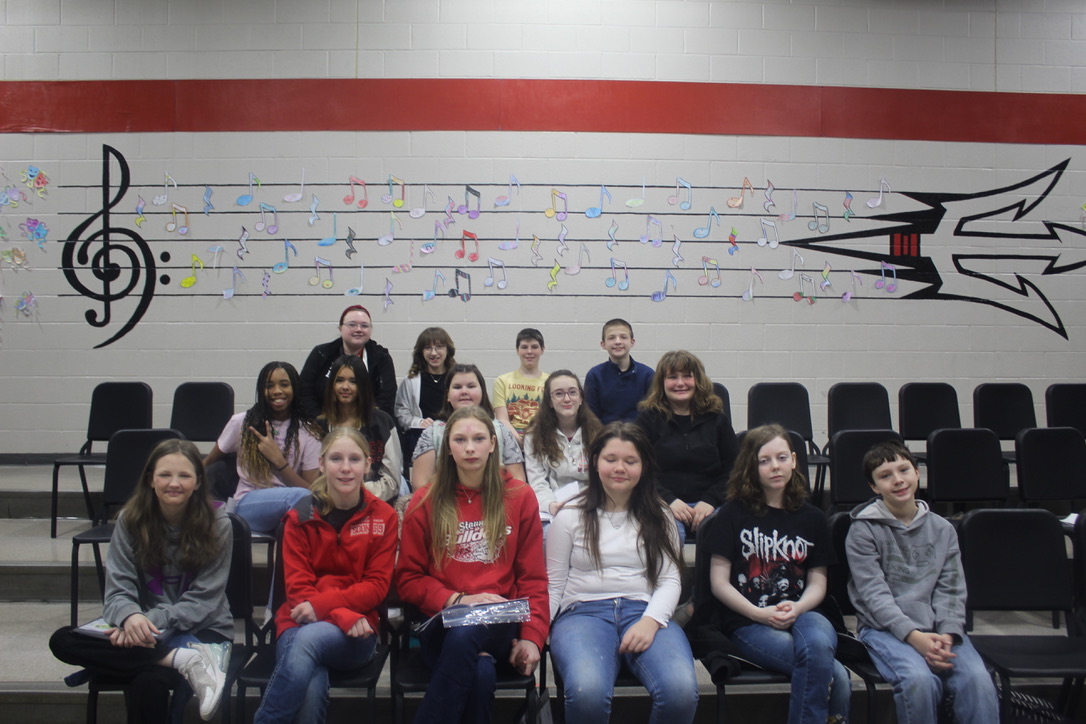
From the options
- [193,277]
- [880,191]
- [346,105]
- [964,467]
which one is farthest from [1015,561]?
[193,277]

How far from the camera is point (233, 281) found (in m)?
4.88

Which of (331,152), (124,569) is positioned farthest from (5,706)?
(331,152)

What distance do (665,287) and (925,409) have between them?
1646mm

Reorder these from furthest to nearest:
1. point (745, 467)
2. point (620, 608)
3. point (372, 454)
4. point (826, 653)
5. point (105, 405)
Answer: point (105, 405) → point (372, 454) → point (745, 467) → point (620, 608) → point (826, 653)

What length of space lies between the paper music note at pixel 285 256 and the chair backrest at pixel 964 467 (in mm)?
3704

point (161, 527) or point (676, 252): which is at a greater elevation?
point (676, 252)

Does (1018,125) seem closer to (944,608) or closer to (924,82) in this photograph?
(924,82)

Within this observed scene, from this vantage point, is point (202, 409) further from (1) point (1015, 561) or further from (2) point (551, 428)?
(1) point (1015, 561)

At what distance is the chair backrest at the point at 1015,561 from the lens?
2.58 metres

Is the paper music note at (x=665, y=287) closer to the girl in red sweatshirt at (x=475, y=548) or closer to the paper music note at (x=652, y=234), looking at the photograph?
the paper music note at (x=652, y=234)

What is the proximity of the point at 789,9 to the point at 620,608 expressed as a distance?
4.14 meters

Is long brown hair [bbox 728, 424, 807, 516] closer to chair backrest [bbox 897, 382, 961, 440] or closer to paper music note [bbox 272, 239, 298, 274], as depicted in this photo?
chair backrest [bbox 897, 382, 961, 440]

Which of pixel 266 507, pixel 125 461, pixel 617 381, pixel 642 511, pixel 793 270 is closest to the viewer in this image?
pixel 642 511

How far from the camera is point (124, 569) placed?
2.35m
